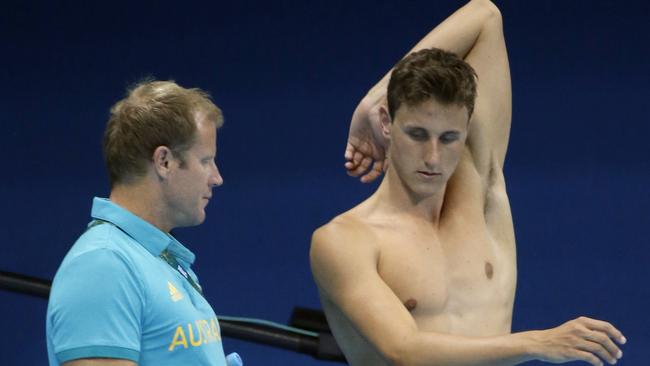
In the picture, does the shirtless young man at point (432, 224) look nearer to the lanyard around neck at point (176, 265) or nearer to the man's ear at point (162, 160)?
the lanyard around neck at point (176, 265)

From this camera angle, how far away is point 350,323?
2320 millimetres

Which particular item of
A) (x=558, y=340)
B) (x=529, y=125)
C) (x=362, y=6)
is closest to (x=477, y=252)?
(x=558, y=340)

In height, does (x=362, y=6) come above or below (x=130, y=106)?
above

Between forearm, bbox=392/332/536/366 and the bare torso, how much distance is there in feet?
0.79

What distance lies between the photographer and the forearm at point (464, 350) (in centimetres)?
197

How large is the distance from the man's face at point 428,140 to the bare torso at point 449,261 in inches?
5.6

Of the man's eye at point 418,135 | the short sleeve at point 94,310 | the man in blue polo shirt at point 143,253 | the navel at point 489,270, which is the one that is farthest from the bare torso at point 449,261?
the short sleeve at point 94,310

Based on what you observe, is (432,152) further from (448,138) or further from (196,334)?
(196,334)

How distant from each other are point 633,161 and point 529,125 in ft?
1.14

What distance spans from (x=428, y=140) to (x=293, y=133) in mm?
1533

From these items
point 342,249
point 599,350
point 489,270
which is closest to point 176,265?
point 342,249

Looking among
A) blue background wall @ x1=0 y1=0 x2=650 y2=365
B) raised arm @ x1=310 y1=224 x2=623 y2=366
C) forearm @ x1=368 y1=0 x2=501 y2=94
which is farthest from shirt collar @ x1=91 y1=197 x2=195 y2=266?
blue background wall @ x1=0 y1=0 x2=650 y2=365

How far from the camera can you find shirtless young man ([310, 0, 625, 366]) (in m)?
2.19

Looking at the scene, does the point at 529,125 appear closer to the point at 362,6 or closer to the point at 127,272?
the point at 362,6
